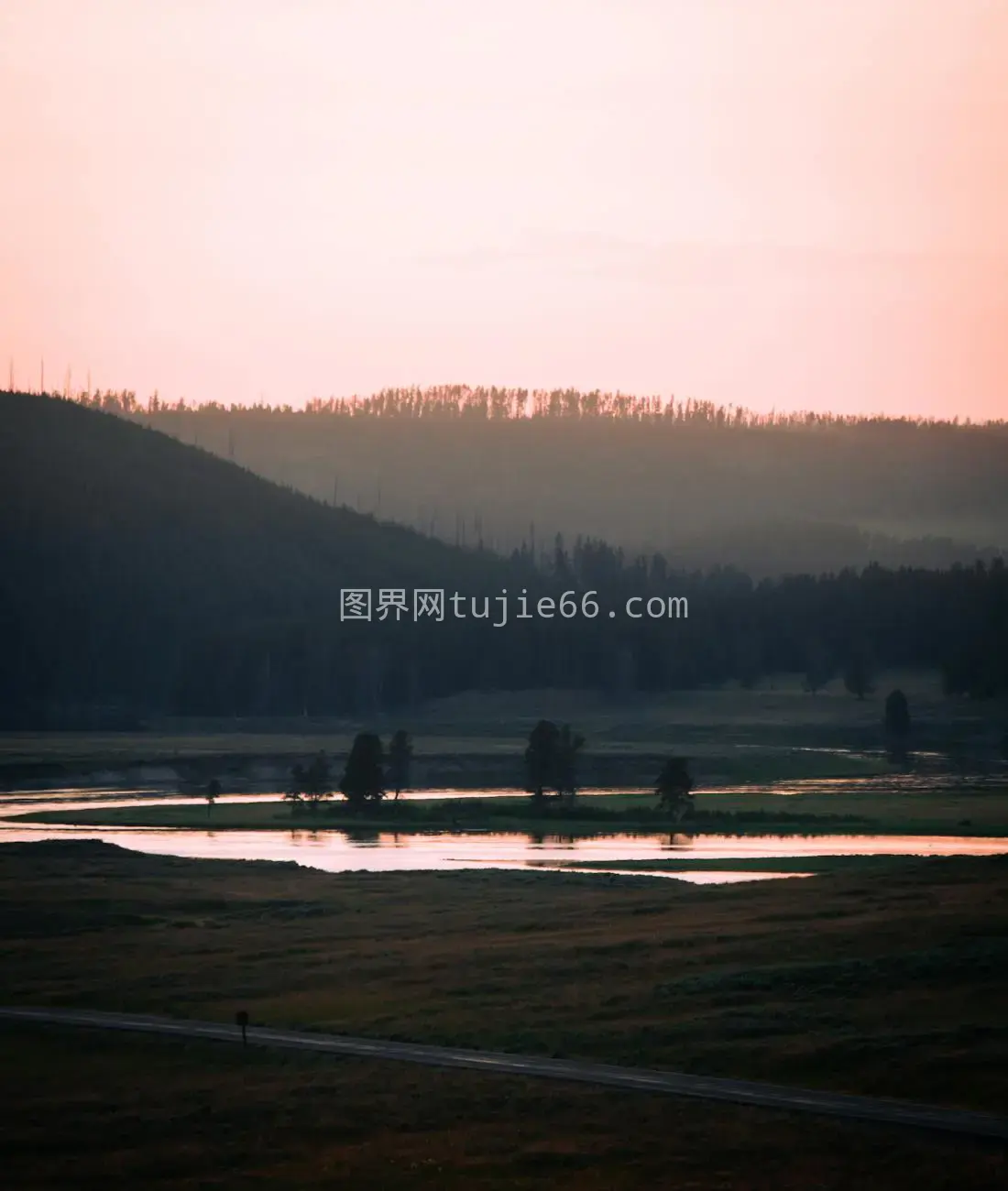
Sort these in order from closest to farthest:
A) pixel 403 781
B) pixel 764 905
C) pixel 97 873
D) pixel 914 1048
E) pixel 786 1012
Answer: pixel 914 1048 → pixel 786 1012 → pixel 764 905 → pixel 97 873 → pixel 403 781

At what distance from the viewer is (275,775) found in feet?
625

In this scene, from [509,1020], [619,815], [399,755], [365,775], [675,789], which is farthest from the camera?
[399,755]

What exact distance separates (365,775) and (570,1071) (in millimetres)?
90399

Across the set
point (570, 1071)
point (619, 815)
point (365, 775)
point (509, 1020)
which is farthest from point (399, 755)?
point (570, 1071)

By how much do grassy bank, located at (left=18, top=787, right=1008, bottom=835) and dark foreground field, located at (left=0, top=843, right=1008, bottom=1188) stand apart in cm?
3571

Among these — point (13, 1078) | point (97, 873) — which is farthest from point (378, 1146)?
point (97, 873)

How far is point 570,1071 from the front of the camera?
49.5 meters

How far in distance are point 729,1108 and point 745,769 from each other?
142m

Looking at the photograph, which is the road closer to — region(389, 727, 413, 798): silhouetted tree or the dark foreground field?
the dark foreground field

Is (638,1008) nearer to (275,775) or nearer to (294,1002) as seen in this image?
(294,1002)

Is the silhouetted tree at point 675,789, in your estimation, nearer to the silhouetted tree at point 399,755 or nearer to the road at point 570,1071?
the silhouetted tree at point 399,755

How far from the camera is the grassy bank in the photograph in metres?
125

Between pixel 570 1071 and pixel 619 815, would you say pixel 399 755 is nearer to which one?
pixel 619 815

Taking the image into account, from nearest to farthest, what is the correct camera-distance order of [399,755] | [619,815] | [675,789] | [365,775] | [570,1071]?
[570,1071] < [675,789] < [619,815] < [365,775] < [399,755]
